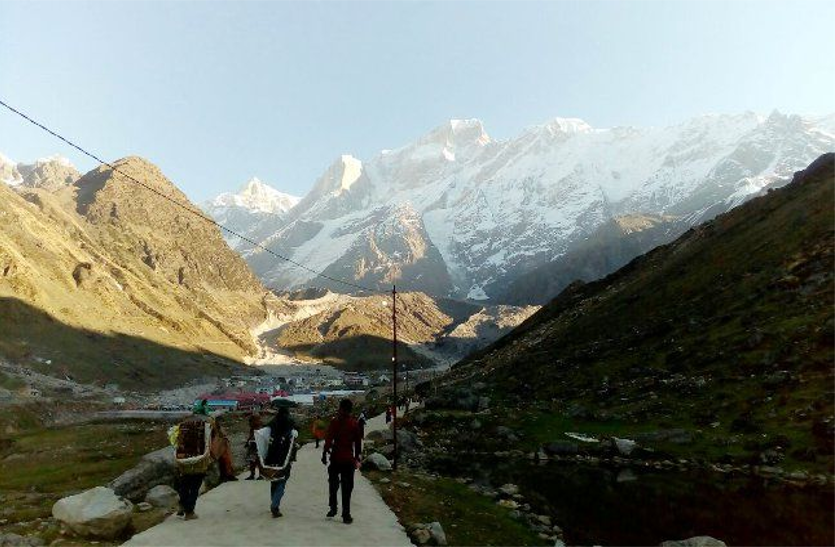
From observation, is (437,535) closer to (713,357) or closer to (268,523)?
(268,523)

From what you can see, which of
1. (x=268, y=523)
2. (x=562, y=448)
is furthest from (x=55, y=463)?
(x=562, y=448)

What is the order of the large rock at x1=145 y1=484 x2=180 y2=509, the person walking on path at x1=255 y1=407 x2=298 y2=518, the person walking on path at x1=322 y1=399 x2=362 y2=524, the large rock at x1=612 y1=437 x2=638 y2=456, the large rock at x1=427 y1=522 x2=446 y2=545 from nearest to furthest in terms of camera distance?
the person walking on path at x1=255 y1=407 x2=298 y2=518, the person walking on path at x1=322 y1=399 x2=362 y2=524, the large rock at x1=427 y1=522 x2=446 y2=545, the large rock at x1=145 y1=484 x2=180 y2=509, the large rock at x1=612 y1=437 x2=638 y2=456

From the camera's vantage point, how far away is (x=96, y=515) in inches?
606

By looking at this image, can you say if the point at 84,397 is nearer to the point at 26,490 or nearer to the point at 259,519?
the point at 26,490

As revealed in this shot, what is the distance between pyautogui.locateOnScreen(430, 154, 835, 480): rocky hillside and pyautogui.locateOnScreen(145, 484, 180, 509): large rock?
26565 millimetres

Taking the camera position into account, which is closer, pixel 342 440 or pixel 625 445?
pixel 342 440

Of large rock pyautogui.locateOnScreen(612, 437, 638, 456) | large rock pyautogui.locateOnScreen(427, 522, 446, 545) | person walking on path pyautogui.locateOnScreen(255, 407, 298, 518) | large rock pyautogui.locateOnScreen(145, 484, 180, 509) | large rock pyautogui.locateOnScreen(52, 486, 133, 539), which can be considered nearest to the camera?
large rock pyautogui.locateOnScreen(52, 486, 133, 539)

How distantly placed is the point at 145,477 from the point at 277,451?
29.8 ft

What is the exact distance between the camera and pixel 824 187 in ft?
241

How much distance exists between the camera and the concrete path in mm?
14688

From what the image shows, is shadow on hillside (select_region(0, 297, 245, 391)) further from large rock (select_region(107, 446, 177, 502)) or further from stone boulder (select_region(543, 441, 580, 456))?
large rock (select_region(107, 446, 177, 502))

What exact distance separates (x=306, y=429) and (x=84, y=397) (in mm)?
75310

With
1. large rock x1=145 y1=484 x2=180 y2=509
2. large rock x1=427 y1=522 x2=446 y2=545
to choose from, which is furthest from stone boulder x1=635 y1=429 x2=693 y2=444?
large rock x1=145 y1=484 x2=180 y2=509

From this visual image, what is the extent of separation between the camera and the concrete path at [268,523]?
578 inches
